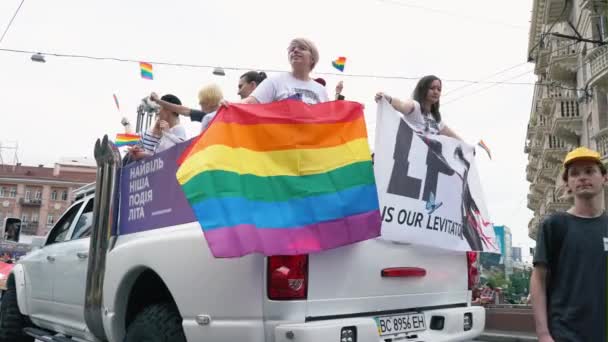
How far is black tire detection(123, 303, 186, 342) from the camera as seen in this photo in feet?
10.6

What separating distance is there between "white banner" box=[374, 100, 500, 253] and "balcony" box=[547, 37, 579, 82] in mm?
25243

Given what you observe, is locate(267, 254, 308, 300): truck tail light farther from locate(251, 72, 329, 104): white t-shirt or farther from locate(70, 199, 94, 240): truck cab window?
locate(70, 199, 94, 240): truck cab window

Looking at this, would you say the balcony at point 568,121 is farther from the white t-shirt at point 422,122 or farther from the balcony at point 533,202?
the white t-shirt at point 422,122

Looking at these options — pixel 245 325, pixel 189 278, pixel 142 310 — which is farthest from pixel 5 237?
pixel 245 325

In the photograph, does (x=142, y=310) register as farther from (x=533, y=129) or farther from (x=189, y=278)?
(x=533, y=129)

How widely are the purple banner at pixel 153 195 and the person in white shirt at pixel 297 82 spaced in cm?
72

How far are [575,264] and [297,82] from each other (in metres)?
2.18

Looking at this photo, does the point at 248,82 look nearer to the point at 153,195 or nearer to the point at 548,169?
the point at 153,195

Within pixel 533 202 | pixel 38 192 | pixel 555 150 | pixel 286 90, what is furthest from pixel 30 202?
pixel 286 90

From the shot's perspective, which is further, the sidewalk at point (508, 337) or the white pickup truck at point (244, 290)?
the sidewalk at point (508, 337)

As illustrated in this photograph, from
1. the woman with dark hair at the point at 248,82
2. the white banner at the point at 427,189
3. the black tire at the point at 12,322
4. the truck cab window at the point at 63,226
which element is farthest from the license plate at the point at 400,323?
the black tire at the point at 12,322

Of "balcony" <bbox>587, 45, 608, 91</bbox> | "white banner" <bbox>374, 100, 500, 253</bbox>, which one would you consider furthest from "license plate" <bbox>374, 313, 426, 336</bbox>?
"balcony" <bbox>587, 45, 608, 91</bbox>

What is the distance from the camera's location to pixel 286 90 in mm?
3811

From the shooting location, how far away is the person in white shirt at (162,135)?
431cm
